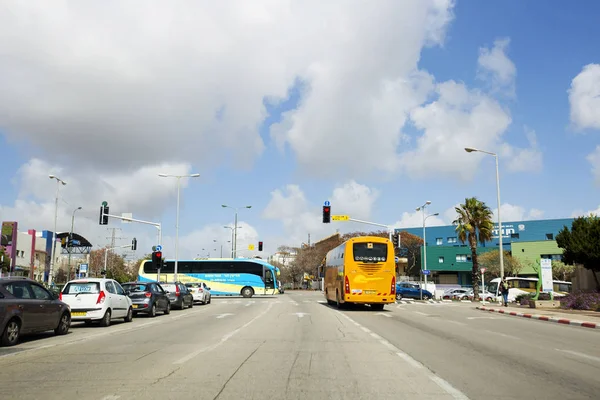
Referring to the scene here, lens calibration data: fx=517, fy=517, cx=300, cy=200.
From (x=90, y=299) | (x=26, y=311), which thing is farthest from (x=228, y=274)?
(x=26, y=311)

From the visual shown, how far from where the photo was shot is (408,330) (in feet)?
53.9

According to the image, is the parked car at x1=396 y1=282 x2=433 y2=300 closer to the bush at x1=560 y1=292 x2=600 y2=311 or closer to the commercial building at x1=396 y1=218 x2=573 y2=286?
the bush at x1=560 y1=292 x2=600 y2=311

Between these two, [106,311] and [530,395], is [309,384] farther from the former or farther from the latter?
[106,311]

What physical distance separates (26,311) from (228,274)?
36.9 meters

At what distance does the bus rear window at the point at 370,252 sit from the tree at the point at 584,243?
1165 cm

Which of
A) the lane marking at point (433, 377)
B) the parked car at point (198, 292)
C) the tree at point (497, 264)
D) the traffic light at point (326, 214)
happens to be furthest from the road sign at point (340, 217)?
the tree at point (497, 264)

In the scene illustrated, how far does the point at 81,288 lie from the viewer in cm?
1714

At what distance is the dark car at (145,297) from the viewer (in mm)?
22406

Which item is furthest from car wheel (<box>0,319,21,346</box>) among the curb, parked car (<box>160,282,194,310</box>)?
the curb

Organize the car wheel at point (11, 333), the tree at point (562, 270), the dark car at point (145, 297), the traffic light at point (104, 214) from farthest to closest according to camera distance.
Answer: the tree at point (562, 270) < the traffic light at point (104, 214) < the dark car at point (145, 297) < the car wheel at point (11, 333)

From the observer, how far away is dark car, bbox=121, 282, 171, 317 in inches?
882

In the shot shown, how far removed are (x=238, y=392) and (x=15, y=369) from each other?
4.42m

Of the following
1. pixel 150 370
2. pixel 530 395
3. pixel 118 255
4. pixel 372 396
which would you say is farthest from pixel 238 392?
pixel 118 255

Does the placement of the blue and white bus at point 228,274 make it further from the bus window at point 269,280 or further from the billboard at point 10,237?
the billboard at point 10,237
